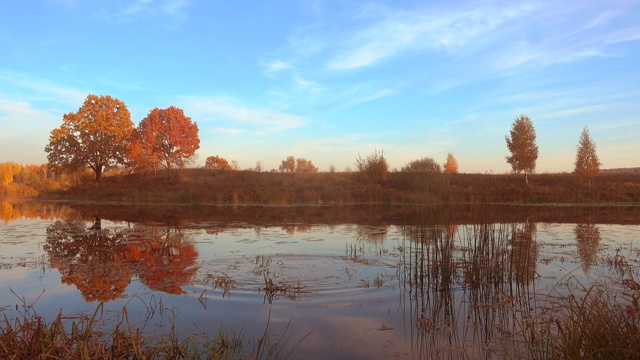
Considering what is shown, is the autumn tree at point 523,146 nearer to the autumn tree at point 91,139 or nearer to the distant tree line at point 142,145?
the distant tree line at point 142,145

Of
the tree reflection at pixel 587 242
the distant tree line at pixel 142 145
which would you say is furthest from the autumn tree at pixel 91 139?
the tree reflection at pixel 587 242

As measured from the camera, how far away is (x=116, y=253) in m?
11.3

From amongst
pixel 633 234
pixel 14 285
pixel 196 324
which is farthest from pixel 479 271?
pixel 633 234

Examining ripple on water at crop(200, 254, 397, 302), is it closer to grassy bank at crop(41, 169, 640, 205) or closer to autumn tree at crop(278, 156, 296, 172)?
grassy bank at crop(41, 169, 640, 205)

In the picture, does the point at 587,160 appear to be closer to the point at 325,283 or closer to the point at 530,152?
the point at 530,152

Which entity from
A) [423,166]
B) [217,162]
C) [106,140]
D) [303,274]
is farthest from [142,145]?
[303,274]

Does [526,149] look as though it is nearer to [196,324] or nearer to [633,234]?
[633,234]

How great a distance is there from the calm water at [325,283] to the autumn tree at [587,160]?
27672 millimetres

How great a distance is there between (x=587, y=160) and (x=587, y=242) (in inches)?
1166

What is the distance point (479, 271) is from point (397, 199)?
89.2 feet

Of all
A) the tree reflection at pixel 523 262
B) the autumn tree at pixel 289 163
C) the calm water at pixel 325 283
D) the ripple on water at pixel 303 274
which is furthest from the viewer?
the autumn tree at pixel 289 163

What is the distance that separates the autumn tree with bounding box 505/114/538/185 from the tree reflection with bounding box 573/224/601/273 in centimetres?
2429

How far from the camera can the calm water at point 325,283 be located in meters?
5.72

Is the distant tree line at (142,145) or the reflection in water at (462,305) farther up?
the distant tree line at (142,145)
